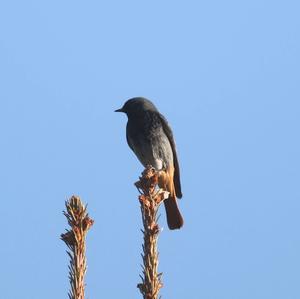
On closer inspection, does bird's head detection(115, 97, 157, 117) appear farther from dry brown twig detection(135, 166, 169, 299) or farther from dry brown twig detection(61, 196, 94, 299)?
dry brown twig detection(61, 196, 94, 299)

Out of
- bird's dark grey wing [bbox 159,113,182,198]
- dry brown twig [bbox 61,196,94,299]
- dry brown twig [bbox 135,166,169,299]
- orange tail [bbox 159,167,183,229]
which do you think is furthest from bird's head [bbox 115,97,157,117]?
dry brown twig [bbox 61,196,94,299]

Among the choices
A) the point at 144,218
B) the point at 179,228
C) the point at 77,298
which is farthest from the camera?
the point at 179,228

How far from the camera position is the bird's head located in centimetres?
840

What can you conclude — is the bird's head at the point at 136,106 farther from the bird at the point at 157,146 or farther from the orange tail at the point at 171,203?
the orange tail at the point at 171,203

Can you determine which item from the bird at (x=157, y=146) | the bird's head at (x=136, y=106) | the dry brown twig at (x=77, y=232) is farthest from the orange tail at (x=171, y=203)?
the dry brown twig at (x=77, y=232)

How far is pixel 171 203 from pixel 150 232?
217 inches

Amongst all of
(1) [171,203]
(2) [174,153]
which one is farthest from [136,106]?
(1) [171,203]

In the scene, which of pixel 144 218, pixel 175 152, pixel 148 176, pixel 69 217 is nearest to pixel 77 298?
pixel 69 217

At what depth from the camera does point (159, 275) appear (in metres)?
2.41

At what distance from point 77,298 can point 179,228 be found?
5.72m

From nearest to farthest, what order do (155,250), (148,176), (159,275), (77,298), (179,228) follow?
(77,298) < (159,275) < (155,250) < (148,176) < (179,228)

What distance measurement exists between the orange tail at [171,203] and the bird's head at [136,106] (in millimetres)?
865

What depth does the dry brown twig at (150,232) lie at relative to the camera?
93.1 inches

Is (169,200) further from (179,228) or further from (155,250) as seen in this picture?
(155,250)
